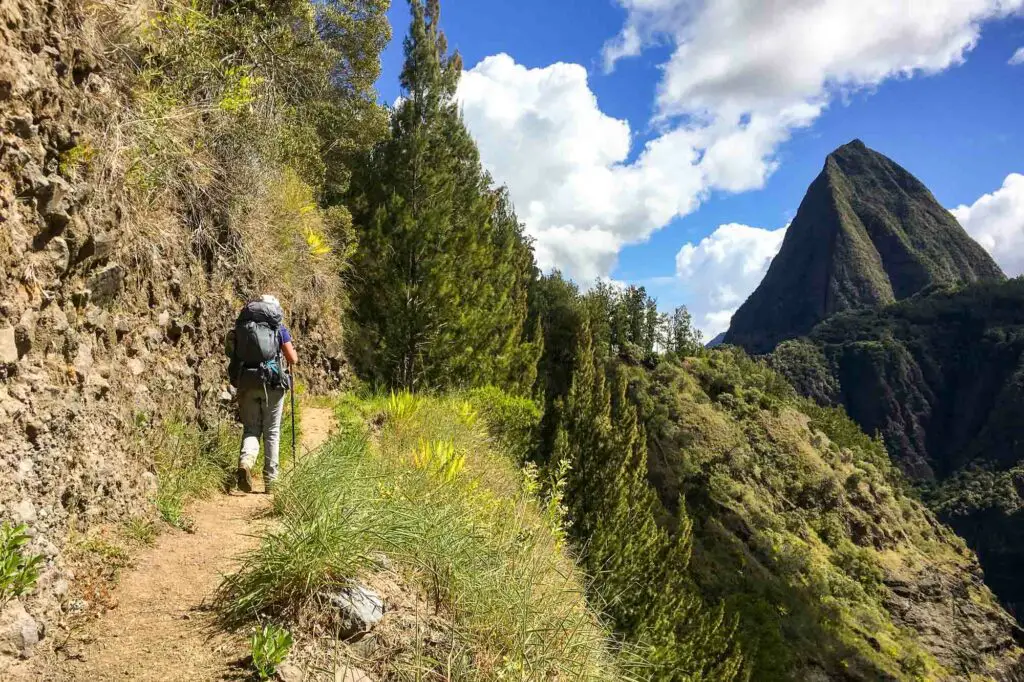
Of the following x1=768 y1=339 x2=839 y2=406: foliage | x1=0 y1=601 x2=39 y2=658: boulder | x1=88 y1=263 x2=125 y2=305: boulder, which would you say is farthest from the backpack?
x1=768 y1=339 x2=839 y2=406: foliage

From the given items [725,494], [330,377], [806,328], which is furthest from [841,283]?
[330,377]

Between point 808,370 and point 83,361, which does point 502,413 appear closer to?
point 83,361

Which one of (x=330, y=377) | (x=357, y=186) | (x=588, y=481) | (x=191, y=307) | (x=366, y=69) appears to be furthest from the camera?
(x=588, y=481)

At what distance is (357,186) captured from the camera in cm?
1709

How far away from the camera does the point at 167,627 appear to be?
2771 mm

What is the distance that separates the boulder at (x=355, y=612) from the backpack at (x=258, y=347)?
279cm

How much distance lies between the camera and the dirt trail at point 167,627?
2.41 m

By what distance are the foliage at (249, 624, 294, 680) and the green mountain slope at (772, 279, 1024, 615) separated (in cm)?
14961

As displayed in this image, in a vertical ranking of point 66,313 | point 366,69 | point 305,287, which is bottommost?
point 66,313

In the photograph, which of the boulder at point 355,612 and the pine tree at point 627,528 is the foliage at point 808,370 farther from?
the boulder at point 355,612

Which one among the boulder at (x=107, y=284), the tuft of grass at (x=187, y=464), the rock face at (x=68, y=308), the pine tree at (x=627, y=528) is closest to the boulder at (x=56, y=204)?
the rock face at (x=68, y=308)

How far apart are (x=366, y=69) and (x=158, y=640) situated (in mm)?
16036

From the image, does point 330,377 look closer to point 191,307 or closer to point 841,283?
point 191,307

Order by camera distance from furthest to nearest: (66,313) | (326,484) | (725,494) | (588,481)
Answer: (725,494)
(588,481)
(326,484)
(66,313)
